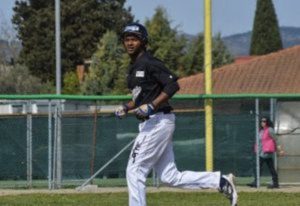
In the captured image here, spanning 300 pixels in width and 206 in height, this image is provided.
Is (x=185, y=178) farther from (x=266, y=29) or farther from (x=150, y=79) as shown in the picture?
(x=266, y=29)

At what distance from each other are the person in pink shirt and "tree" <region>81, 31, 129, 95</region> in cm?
3642

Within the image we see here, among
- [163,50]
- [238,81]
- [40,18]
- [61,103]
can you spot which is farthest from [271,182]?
[40,18]

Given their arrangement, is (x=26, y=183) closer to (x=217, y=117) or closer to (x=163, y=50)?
(x=217, y=117)

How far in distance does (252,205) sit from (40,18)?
55.3m

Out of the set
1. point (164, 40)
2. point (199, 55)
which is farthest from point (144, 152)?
point (199, 55)

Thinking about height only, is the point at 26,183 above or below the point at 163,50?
below

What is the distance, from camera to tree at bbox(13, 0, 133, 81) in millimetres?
67312

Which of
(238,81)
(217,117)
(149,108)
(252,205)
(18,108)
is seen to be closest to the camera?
(149,108)

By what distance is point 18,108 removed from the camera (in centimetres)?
2284

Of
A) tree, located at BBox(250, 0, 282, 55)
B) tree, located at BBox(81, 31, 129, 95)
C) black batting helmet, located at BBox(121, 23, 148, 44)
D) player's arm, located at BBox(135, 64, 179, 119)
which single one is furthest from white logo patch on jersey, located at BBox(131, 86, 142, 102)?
tree, located at BBox(250, 0, 282, 55)

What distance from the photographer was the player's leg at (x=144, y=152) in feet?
30.7

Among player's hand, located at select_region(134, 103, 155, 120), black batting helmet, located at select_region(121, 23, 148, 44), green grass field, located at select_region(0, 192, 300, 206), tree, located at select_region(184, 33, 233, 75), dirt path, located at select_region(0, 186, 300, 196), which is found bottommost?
dirt path, located at select_region(0, 186, 300, 196)

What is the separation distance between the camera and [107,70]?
57.1m

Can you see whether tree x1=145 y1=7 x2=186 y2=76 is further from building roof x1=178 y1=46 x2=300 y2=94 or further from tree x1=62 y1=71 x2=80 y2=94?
building roof x1=178 y1=46 x2=300 y2=94
